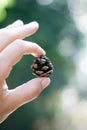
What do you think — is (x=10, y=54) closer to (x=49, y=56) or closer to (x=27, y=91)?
(x=27, y=91)

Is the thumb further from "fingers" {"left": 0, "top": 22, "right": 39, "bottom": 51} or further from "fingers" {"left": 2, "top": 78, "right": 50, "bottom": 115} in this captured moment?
"fingers" {"left": 0, "top": 22, "right": 39, "bottom": 51}

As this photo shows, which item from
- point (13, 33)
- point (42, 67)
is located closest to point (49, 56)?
point (42, 67)

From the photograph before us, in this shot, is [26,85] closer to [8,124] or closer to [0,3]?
[0,3]

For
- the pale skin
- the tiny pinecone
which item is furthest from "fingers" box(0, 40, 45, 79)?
the tiny pinecone

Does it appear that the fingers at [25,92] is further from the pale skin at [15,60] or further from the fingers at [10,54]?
the fingers at [10,54]

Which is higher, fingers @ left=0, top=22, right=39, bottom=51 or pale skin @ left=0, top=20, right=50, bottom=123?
fingers @ left=0, top=22, right=39, bottom=51

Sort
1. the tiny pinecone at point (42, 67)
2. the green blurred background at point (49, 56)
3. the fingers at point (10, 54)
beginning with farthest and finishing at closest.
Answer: the green blurred background at point (49, 56) < the tiny pinecone at point (42, 67) < the fingers at point (10, 54)

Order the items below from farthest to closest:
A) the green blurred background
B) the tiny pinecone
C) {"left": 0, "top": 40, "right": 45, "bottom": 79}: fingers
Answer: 1. the green blurred background
2. the tiny pinecone
3. {"left": 0, "top": 40, "right": 45, "bottom": 79}: fingers

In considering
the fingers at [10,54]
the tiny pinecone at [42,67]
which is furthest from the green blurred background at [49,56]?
the fingers at [10,54]
